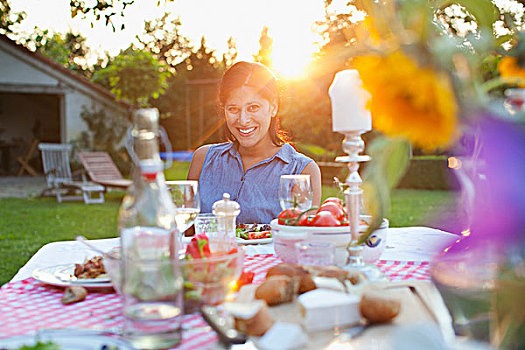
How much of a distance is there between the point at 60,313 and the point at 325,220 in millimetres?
657

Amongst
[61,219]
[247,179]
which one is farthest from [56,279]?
[61,219]

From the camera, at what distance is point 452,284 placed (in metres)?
1.01

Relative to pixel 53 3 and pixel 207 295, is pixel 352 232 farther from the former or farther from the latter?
pixel 53 3

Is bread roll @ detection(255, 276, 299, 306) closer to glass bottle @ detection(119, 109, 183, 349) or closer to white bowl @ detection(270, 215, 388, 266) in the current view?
glass bottle @ detection(119, 109, 183, 349)

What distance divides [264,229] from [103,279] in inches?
33.5

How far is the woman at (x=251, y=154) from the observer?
267cm

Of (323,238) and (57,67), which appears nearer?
(323,238)

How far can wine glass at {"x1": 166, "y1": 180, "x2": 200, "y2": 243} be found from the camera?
1.47 metres

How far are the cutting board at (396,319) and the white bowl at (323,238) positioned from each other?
22cm

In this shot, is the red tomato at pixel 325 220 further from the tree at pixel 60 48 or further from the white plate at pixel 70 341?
the tree at pixel 60 48

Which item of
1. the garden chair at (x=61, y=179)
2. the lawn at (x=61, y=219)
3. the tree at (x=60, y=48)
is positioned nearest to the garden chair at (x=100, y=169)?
the garden chair at (x=61, y=179)

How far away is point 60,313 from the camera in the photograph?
1.08 m

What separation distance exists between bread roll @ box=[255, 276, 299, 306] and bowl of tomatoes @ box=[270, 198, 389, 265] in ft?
1.05

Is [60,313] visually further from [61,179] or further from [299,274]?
[61,179]
